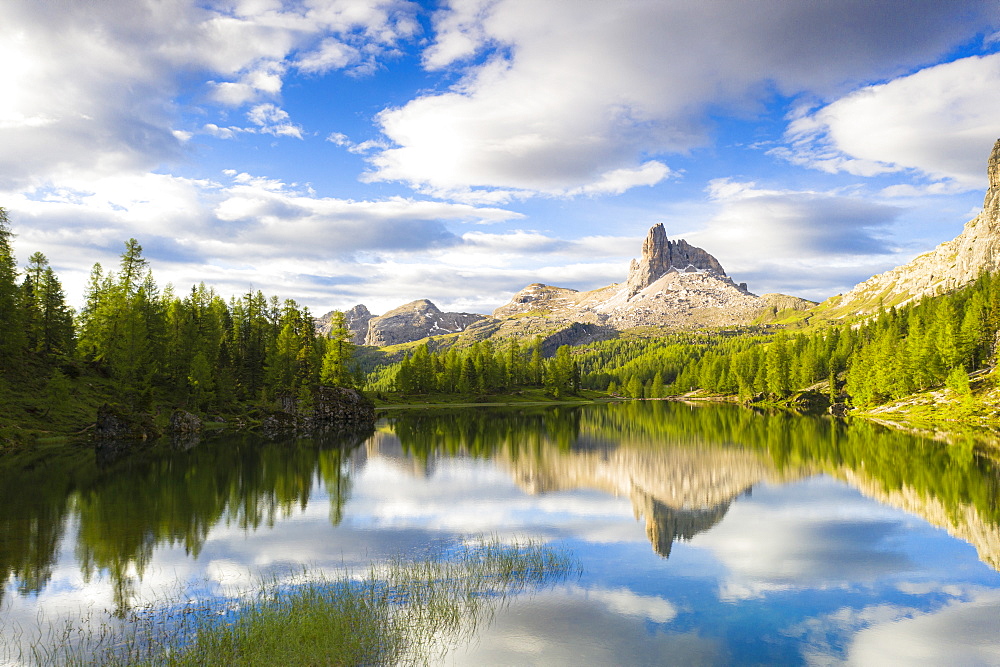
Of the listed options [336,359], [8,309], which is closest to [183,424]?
[8,309]

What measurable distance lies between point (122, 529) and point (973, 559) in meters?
42.8

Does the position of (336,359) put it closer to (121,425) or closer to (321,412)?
(321,412)

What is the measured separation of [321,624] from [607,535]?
1850 centimetres

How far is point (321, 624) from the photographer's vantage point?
17.6 meters

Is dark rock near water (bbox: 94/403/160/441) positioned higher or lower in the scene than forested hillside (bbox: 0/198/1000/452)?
lower

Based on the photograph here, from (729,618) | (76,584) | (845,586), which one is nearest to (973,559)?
Answer: (845,586)

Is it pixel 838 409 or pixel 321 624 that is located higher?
pixel 321 624

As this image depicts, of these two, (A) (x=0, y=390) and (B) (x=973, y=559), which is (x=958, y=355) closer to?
(B) (x=973, y=559)

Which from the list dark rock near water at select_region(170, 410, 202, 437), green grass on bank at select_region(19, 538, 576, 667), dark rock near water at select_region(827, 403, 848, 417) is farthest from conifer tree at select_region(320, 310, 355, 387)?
dark rock near water at select_region(827, 403, 848, 417)

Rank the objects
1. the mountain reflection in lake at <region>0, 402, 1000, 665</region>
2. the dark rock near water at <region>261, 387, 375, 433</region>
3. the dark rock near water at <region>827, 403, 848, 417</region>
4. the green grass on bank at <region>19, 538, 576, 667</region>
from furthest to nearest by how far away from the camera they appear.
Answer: the dark rock near water at <region>827, 403, 848, 417</region> < the dark rock near water at <region>261, 387, 375, 433</region> < the mountain reflection in lake at <region>0, 402, 1000, 665</region> < the green grass on bank at <region>19, 538, 576, 667</region>

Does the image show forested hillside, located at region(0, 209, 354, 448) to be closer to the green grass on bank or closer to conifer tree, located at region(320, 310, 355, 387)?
conifer tree, located at region(320, 310, 355, 387)

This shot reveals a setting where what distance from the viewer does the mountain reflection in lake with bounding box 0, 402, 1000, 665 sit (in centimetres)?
1911

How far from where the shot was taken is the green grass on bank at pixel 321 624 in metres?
16.2

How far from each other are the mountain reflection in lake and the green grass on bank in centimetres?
153
